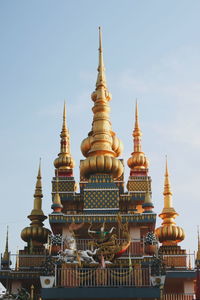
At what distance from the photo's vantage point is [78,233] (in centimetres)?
3344

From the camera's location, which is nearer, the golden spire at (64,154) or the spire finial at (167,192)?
the spire finial at (167,192)

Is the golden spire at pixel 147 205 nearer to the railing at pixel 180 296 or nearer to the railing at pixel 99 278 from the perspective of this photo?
the railing at pixel 180 296

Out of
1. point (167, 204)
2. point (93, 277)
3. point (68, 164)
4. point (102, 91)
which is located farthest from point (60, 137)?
point (93, 277)

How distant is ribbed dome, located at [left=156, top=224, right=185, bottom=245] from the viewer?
34812 millimetres

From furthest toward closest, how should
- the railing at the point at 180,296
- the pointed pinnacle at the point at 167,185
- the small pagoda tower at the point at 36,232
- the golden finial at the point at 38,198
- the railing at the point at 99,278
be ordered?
1. the pointed pinnacle at the point at 167,185
2. the golden finial at the point at 38,198
3. the small pagoda tower at the point at 36,232
4. the railing at the point at 180,296
5. the railing at the point at 99,278

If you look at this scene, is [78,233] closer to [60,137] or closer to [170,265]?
[170,265]

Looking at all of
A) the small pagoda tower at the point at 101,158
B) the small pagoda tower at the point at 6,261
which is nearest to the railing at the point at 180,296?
the small pagoda tower at the point at 101,158

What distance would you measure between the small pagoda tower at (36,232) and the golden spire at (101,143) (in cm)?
333

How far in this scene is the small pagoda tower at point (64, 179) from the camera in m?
34.9

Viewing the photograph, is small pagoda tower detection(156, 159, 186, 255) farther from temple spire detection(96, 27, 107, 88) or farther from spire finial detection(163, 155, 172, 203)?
temple spire detection(96, 27, 107, 88)

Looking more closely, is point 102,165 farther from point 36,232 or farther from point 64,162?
point 64,162

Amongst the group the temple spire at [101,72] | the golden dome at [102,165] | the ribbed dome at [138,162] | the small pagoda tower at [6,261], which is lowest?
the small pagoda tower at [6,261]

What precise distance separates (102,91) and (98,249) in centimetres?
1290

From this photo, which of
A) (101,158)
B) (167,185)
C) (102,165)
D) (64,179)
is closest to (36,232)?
(64,179)
